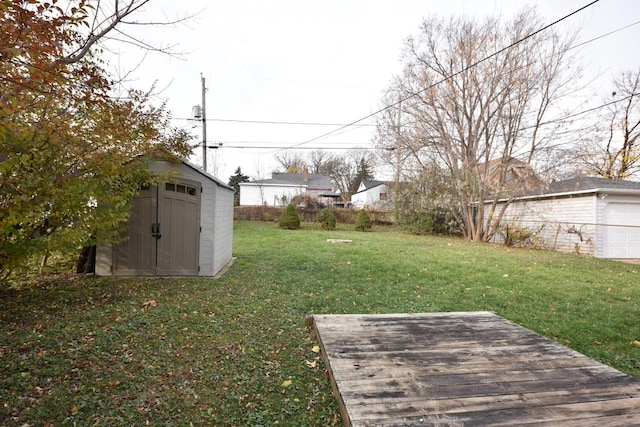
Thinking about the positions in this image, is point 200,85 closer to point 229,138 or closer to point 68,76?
point 229,138

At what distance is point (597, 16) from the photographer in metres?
8.45

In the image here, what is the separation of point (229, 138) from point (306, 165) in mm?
22796

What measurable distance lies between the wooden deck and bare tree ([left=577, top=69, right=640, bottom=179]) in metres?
19.5

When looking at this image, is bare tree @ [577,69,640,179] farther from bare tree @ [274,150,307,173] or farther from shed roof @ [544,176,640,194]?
bare tree @ [274,150,307,173]

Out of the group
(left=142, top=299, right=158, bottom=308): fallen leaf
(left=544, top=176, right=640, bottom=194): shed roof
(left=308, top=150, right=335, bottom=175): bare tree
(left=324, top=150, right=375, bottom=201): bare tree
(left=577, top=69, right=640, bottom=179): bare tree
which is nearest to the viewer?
(left=142, top=299, right=158, bottom=308): fallen leaf

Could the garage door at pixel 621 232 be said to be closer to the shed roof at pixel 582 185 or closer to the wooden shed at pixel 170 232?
the shed roof at pixel 582 185

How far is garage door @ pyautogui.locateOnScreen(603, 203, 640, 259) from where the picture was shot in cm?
1084

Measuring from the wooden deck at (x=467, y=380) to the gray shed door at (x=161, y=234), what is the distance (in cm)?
416

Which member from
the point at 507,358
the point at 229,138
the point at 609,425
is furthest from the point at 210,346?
the point at 229,138

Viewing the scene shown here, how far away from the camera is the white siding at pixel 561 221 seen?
11023 mm

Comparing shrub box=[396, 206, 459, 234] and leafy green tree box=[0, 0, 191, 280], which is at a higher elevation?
leafy green tree box=[0, 0, 191, 280]

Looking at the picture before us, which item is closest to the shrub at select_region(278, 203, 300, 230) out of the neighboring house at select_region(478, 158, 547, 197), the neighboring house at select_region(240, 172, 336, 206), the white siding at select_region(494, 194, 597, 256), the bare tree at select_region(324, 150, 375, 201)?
the neighboring house at select_region(478, 158, 547, 197)

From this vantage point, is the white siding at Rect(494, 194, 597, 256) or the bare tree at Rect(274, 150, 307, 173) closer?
the white siding at Rect(494, 194, 597, 256)

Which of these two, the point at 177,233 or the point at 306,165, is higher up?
the point at 306,165
